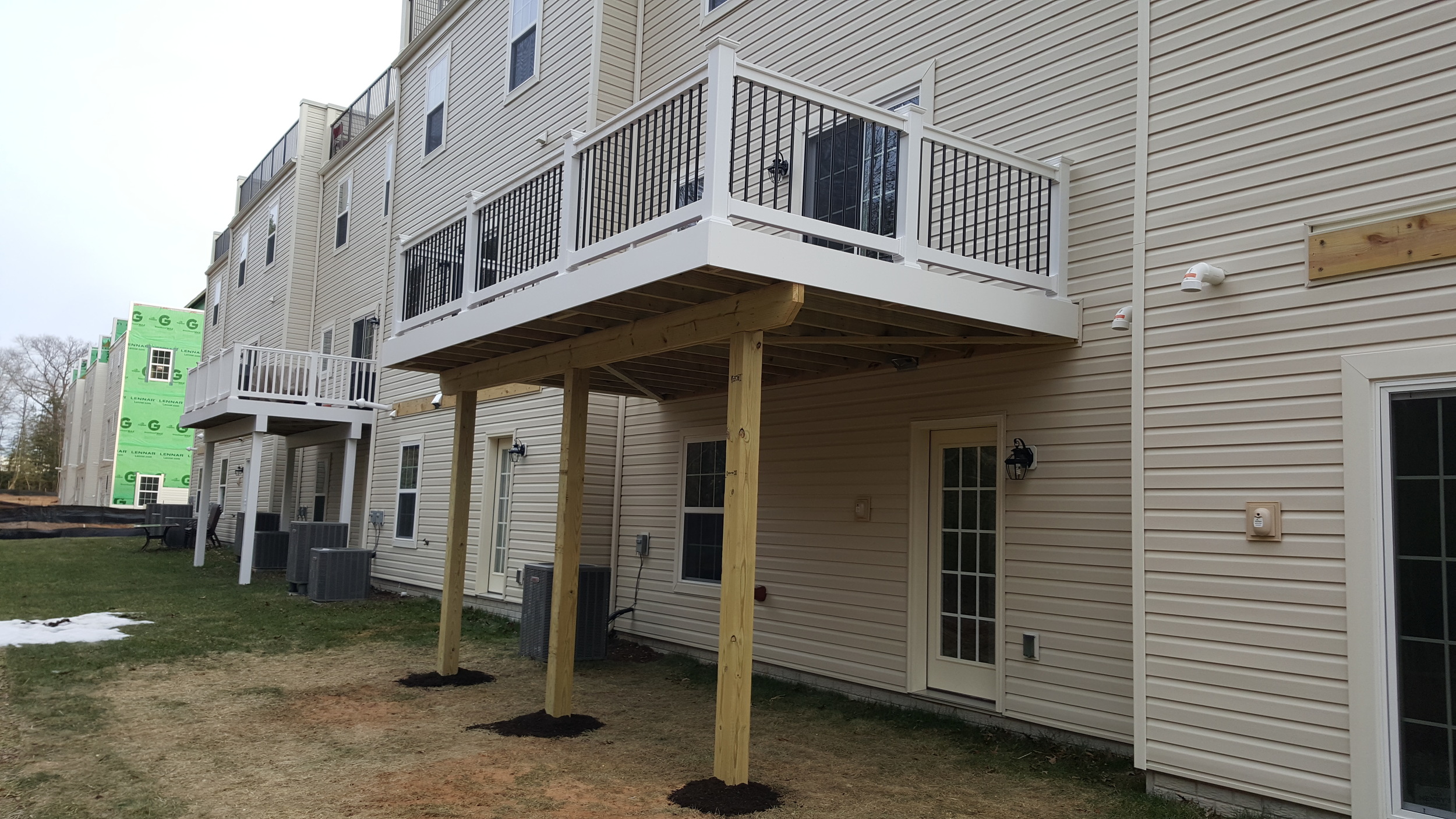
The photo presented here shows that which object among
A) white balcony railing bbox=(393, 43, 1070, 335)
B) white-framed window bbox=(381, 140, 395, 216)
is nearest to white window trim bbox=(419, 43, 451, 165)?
white-framed window bbox=(381, 140, 395, 216)

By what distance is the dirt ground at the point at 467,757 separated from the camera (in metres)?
4.89

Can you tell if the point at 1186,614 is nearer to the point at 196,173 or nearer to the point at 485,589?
the point at 485,589

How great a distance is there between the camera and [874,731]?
652cm

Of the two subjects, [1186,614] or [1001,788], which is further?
[1001,788]

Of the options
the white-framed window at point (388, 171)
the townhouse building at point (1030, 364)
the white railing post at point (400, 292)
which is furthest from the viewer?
the white-framed window at point (388, 171)

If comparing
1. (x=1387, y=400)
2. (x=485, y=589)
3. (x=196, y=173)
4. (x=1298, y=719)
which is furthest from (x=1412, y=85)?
(x=196, y=173)

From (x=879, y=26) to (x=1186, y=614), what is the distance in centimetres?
539

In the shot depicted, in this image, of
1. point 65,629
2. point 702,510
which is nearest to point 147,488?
point 65,629

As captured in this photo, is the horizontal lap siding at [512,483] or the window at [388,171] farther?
the window at [388,171]

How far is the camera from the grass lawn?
489 cm

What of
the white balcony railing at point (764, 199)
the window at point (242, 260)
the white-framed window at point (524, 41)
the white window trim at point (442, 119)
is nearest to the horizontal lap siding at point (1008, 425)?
the white balcony railing at point (764, 199)

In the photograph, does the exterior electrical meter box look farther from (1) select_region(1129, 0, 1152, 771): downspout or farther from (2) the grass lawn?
(2) the grass lawn

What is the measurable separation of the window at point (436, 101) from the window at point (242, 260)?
12.9m

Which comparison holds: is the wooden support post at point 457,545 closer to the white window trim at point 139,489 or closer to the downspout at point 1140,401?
the downspout at point 1140,401
